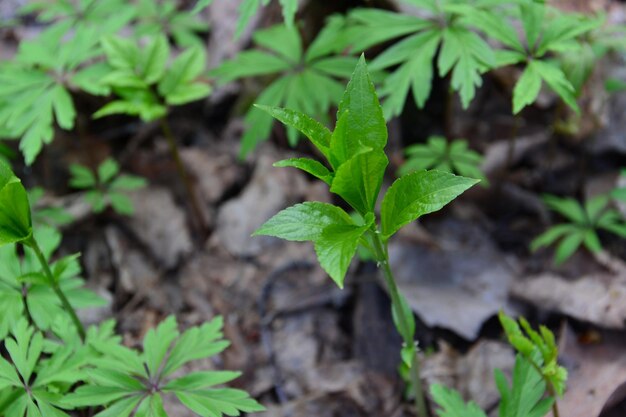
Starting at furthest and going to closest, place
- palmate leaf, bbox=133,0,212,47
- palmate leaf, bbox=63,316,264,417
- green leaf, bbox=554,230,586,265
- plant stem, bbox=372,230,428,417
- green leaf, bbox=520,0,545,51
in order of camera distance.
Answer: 1. palmate leaf, bbox=133,0,212,47
2. green leaf, bbox=554,230,586,265
3. green leaf, bbox=520,0,545,51
4. palmate leaf, bbox=63,316,264,417
5. plant stem, bbox=372,230,428,417

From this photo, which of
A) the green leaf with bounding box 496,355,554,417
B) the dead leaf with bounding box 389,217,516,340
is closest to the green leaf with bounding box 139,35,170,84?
the dead leaf with bounding box 389,217,516,340

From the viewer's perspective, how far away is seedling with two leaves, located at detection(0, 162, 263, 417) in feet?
5.74

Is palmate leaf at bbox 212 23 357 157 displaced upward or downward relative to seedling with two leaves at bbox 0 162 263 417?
upward

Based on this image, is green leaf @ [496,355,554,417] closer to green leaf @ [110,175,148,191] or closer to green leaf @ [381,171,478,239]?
green leaf @ [381,171,478,239]

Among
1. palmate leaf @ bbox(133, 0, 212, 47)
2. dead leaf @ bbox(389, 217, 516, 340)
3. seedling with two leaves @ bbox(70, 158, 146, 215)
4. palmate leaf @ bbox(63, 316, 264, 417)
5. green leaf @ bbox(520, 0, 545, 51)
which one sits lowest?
dead leaf @ bbox(389, 217, 516, 340)

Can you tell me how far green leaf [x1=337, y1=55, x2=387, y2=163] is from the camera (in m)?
1.49

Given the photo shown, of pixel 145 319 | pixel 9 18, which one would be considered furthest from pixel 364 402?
pixel 9 18

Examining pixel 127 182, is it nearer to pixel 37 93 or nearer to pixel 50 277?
pixel 37 93

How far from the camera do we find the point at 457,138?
11.8 ft

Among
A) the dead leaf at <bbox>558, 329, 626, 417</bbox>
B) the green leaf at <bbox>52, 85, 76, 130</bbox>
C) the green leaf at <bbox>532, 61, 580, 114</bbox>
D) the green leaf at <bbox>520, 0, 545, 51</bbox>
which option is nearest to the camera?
the dead leaf at <bbox>558, 329, 626, 417</bbox>

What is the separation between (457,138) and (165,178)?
173 centimetres

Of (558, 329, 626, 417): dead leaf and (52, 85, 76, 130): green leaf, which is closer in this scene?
(558, 329, 626, 417): dead leaf

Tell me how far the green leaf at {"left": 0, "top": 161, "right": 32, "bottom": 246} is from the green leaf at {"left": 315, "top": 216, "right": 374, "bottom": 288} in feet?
2.66

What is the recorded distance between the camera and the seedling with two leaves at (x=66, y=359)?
1748 mm
